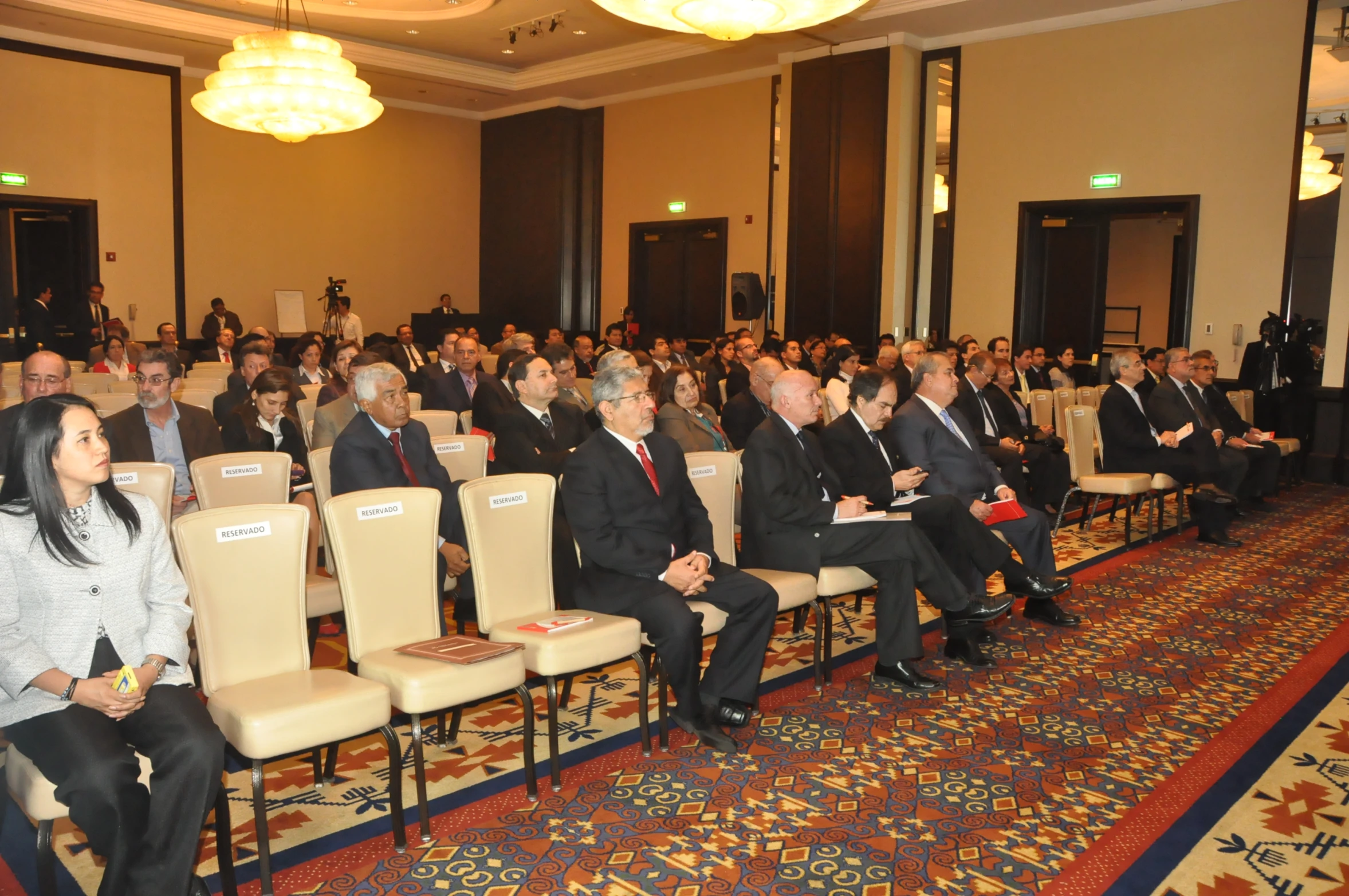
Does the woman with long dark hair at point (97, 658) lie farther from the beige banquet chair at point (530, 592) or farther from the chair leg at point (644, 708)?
the chair leg at point (644, 708)

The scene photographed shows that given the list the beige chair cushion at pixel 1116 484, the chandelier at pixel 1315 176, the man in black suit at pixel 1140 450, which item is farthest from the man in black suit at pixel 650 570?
the chandelier at pixel 1315 176

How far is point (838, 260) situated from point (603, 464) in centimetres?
968

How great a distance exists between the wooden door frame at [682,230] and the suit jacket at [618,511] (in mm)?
11200

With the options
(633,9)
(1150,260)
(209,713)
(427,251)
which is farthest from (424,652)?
(1150,260)

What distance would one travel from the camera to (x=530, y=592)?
12.4 ft

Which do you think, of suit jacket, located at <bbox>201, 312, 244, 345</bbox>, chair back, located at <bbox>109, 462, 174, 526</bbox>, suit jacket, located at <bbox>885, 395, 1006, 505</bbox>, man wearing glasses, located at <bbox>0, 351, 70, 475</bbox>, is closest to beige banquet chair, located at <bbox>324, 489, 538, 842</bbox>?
chair back, located at <bbox>109, 462, 174, 526</bbox>

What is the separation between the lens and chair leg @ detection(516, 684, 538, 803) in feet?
10.6

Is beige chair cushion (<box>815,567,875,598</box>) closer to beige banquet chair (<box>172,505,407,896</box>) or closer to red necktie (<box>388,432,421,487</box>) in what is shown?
red necktie (<box>388,432,421,487</box>)

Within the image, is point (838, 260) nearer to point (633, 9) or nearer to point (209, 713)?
point (633, 9)

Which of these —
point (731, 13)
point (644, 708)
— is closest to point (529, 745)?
point (644, 708)

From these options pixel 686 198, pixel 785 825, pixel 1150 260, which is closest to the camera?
pixel 785 825

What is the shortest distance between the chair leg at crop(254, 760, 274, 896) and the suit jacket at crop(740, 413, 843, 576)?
7.67 ft

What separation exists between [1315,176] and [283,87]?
33.1ft

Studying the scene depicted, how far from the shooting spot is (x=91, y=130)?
13.2 m
